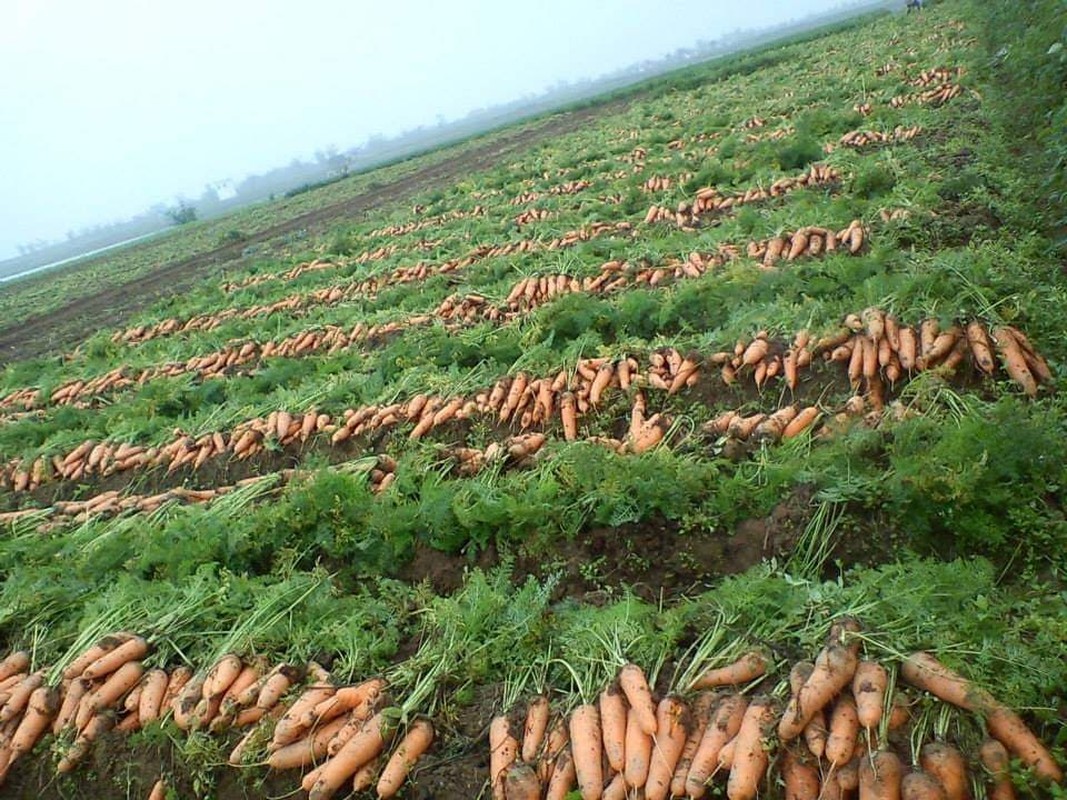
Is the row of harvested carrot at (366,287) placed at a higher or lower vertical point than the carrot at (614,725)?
higher

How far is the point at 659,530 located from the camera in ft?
13.5

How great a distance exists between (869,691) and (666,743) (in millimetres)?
787

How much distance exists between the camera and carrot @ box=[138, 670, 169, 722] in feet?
11.5

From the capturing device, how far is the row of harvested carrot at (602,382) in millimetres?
4332

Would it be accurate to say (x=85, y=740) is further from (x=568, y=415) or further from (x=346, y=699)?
(x=568, y=415)

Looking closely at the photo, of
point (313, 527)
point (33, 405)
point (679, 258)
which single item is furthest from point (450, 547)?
point (33, 405)

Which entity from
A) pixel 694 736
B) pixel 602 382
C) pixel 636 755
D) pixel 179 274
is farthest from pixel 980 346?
pixel 179 274

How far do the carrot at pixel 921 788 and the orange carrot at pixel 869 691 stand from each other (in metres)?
0.22

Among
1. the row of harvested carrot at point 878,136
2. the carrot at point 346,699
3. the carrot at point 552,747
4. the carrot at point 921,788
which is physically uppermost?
the row of harvested carrot at point 878,136

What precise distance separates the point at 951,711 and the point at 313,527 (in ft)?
13.2

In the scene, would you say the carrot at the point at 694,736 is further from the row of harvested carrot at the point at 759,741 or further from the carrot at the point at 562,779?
the carrot at the point at 562,779

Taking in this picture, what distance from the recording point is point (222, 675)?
11.4ft

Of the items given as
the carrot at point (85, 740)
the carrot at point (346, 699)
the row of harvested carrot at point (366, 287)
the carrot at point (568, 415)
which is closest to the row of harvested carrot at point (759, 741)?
the carrot at point (346, 699)

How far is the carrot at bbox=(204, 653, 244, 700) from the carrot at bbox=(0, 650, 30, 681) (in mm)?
1524
